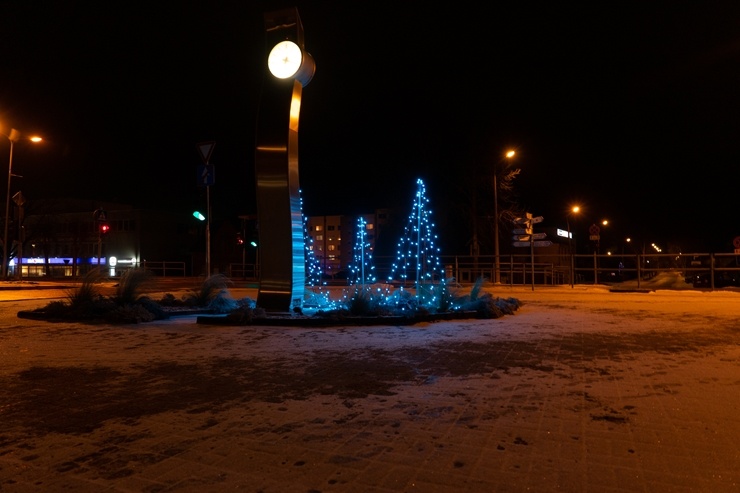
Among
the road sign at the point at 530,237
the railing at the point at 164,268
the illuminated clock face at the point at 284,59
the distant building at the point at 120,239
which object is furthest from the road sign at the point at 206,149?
the distant building at the point at 120,239

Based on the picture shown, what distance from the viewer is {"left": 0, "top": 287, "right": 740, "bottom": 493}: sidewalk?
3.33 metres

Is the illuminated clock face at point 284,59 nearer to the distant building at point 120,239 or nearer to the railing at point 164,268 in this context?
the railing at point 164,268

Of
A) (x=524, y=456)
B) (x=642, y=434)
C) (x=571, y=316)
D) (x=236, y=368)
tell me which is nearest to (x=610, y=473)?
(x=524, y=456)

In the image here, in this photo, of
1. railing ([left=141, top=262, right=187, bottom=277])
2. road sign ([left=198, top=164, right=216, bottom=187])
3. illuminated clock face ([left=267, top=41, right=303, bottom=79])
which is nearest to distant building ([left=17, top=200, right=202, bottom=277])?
railing ([left=141, top=262, right=187, bottom=277])

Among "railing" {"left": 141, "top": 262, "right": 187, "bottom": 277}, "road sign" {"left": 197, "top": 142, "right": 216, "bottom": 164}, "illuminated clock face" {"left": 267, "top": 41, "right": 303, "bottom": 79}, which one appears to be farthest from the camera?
"railing" {"left": 141, "top": 262, "right": 187, "bottom": 277}

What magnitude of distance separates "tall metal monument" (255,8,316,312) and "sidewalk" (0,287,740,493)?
272cm

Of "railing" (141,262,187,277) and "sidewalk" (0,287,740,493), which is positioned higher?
"railing" (141,262,187,277)

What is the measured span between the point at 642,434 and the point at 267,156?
900cm

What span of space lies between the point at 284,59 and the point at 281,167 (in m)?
2.31

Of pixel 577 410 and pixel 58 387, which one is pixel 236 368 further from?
pixel 577 410

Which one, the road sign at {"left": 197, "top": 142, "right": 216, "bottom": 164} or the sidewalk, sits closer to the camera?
the sidewalk

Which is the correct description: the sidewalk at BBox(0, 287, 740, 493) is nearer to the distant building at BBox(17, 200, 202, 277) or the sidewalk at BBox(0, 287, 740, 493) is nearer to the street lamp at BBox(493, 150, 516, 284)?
the street lamp at BBox(493, 150, 516, 284)

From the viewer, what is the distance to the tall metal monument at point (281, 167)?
11.1 m

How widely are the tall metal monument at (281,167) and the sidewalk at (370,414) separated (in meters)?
2.72
